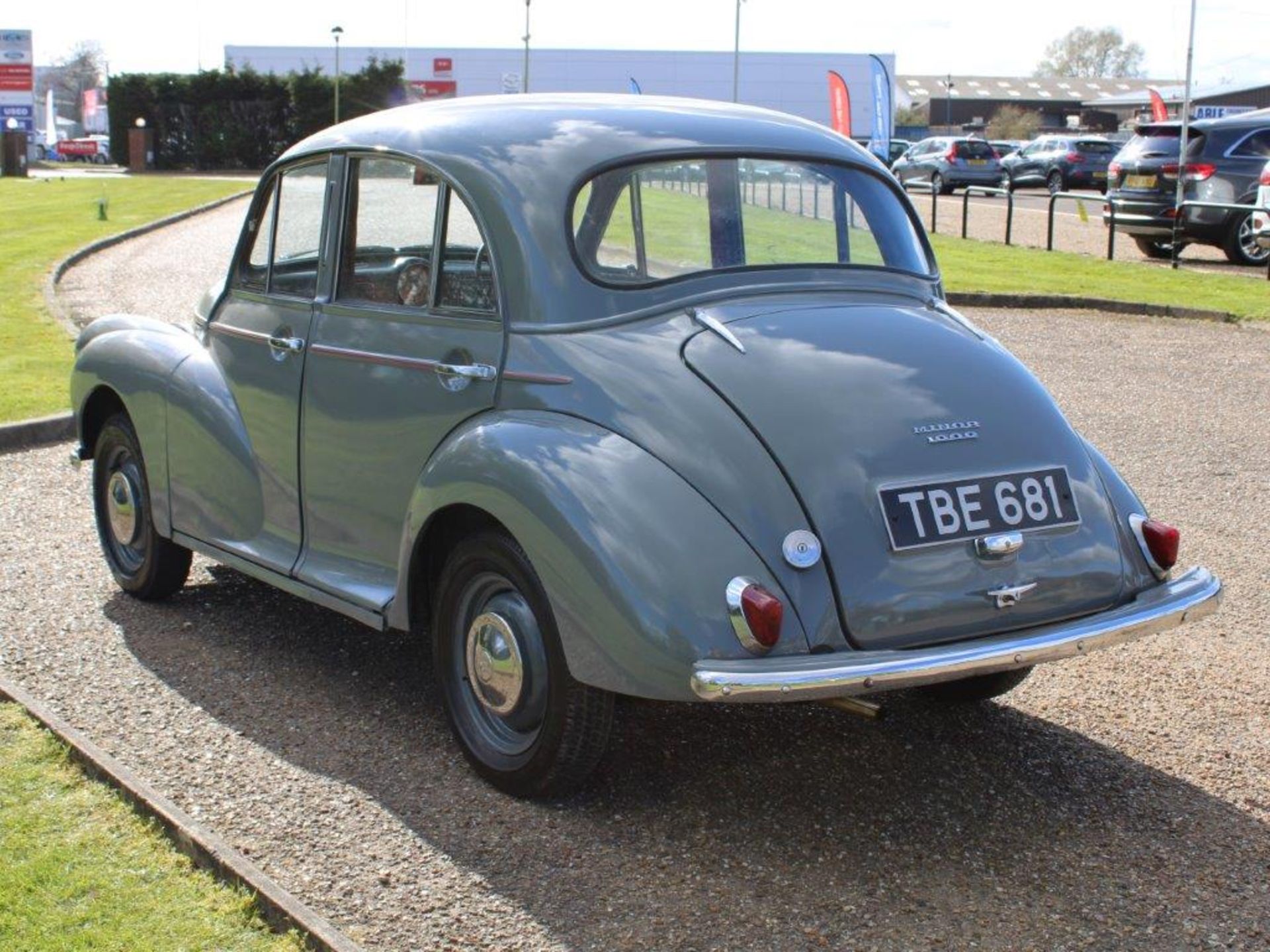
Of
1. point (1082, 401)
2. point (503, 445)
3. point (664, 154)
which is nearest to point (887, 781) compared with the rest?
point (503, 445)

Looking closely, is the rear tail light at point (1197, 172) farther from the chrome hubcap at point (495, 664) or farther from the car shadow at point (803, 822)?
the chrome hubcap at point (495, 664)

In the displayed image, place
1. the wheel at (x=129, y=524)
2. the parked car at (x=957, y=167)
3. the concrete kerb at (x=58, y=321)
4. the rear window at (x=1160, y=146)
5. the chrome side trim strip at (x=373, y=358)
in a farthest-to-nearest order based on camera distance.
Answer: the parked car at (x=957, y=167), the rear window at (x=1160, y=146), the concrete kerb at (x=58, y=321), the wheel at (x=129, y=524), the chrome side trim strip at (x=373, y=358)

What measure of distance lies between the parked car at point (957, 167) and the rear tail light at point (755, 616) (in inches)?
1482

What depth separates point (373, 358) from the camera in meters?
4.83

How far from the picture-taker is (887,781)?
4.46 meters

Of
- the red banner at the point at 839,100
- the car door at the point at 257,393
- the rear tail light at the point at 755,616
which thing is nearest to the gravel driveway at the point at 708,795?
the car door at the point at 257,393

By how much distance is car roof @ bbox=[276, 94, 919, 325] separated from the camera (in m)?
4.46

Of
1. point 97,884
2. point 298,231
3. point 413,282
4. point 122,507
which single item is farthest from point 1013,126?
point 97,884

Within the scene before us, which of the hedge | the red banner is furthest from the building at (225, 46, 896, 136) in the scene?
the red banner

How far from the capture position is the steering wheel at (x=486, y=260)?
15.0 feet

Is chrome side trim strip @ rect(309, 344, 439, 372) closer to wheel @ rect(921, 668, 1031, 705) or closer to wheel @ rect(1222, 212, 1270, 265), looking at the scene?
wheel @ rect(921, 668, 1031, 705)

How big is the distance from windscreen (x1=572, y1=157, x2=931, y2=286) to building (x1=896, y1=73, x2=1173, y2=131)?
310 ft

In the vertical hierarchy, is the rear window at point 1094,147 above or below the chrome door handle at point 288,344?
above

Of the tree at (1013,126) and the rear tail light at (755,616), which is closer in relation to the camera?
the rear tail light at (755,616)
